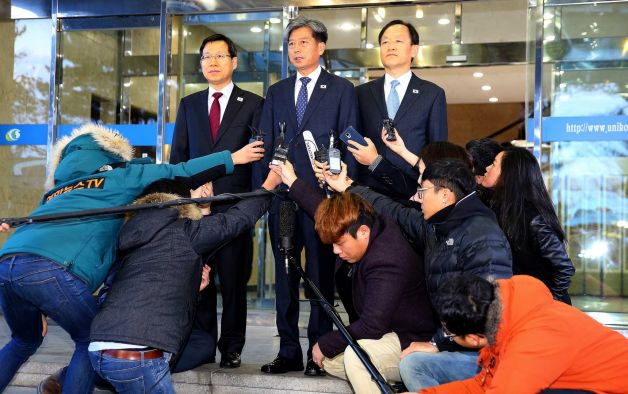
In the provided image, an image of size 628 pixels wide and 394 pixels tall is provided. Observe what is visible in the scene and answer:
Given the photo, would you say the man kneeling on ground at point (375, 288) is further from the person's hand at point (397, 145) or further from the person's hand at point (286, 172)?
the person's hand at point (397, 145)

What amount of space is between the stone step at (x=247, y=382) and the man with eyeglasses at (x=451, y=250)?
748 mm

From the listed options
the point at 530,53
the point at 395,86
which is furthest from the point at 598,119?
the point at 395,86

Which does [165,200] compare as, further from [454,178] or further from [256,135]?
[454,178]

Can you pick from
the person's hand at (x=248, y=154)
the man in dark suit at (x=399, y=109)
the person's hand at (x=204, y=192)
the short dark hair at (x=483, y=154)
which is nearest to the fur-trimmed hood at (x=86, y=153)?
the person's hand at (x=204, y=192)

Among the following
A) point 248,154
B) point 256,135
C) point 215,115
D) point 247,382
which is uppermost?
point 215,115

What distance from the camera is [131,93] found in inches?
272

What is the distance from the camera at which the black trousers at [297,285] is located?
3.82 metres

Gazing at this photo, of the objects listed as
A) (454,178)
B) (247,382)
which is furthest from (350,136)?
(247,382)

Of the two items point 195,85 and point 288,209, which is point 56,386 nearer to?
point 288,209

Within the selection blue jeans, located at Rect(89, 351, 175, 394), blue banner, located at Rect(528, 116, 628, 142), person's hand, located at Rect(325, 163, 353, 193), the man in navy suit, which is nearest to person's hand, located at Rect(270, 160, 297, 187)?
person's hand, located at Rect(325, 163, 353, 193)

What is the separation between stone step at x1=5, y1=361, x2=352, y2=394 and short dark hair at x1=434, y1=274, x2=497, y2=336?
5.09ft

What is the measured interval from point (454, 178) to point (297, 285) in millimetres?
1234

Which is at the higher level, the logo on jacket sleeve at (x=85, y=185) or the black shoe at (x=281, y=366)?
the logo on jacket sleeve at (x=85, y=185)

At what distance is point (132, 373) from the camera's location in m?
2.63
